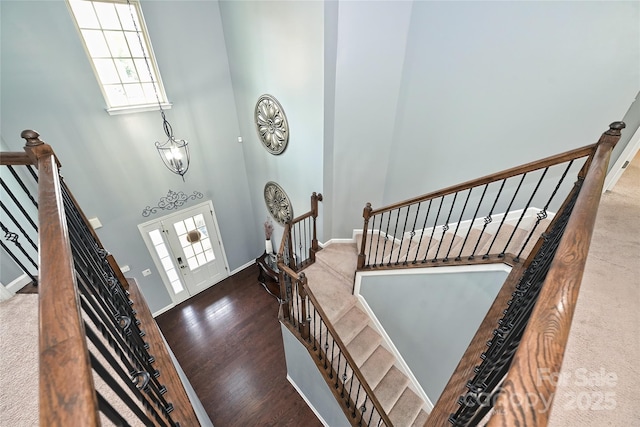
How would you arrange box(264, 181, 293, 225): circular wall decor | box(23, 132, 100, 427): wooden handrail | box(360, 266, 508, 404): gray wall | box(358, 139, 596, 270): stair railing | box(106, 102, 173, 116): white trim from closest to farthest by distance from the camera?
box(23, 132, 100, 427): wooden handrail → box(358, 139, 596, 270): stair railing → box(360, 266, 508, 404): gray wall → box(106, 102, 173, 116): white trim → box(264, 181, 293, 225): circular wall decor

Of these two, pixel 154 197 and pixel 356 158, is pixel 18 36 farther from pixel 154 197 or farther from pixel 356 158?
pixel 356 158

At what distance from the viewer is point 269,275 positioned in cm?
466

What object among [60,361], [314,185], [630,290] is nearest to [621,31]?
[630,290]

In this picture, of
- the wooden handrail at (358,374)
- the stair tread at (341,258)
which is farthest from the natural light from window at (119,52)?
the wooden handrail at (358,374)

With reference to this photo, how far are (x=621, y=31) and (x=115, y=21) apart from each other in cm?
498

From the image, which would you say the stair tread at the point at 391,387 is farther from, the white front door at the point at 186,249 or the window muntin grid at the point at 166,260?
the window muntin grid at the point at 166,260

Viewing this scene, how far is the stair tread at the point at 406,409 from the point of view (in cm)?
279

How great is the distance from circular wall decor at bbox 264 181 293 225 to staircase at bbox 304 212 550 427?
3.70 ft

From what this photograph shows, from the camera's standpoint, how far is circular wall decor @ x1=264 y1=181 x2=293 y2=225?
165 inches

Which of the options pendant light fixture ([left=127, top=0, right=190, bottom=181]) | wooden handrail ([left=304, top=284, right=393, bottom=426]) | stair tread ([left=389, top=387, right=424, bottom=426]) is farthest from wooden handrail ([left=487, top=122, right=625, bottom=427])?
pendant light fixture ([left=127, top=0, right=190, bottom=181])

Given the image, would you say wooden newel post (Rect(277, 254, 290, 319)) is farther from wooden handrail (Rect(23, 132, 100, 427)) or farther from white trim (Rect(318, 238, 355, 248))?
wooden handrail (Rect(23, 132, 100, 427))

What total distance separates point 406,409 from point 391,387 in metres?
0.25

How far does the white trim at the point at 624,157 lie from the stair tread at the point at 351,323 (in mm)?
2728

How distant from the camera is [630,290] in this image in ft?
5.03
